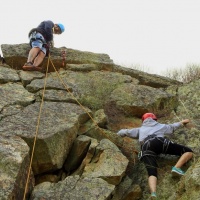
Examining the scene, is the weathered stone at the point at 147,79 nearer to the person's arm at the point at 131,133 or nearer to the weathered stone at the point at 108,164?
the person's arm at the point at 131,133

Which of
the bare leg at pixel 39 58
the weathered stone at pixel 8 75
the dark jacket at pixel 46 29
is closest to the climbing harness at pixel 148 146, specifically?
the weathered stone at pixel 8 75

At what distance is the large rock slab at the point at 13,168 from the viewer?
5.59 meters

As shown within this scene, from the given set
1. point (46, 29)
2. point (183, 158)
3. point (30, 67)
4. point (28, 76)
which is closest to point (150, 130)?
point (183, 158)

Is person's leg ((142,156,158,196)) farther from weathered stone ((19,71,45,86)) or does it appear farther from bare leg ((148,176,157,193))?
weathered stone ((19,71,45,86))

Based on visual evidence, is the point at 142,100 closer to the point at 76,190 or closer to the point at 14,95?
the point at 14,95

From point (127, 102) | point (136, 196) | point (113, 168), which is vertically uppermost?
point (127, 102)

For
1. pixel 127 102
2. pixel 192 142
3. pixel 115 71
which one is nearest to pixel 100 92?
pixel 127 102

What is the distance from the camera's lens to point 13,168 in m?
5.93

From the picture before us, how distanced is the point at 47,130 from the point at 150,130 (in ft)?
7.64

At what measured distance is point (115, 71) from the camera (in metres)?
12.9

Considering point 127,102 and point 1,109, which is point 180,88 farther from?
point 1,109

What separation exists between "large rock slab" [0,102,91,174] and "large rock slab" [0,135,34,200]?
51 cm

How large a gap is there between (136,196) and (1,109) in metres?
3.66

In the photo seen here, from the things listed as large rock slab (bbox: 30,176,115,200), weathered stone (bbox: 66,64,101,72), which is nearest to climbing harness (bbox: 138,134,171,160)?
large rock slab (bbox: 30,176,115,200)
